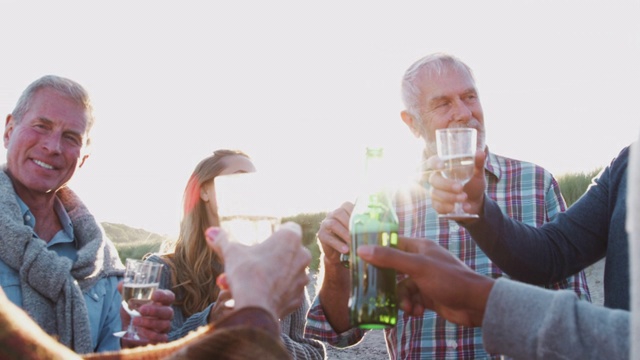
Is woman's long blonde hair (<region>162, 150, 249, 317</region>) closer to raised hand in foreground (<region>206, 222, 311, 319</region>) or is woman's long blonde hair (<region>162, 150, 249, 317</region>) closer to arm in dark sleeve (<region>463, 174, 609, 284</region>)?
arm in dark sleeve (<region>463, 174, 609, 284</region>)

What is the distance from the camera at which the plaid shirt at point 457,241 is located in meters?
3.89

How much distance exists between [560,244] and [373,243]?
1.49 metres

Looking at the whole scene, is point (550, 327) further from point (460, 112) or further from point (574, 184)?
point (574, 184)

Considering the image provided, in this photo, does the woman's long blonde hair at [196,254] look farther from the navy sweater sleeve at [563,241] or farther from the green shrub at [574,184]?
the green shrub at [574,184]

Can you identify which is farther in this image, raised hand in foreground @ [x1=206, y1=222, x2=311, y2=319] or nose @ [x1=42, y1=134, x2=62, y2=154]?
nose @ [x1=42, y1=134, x2=62, y2=154]

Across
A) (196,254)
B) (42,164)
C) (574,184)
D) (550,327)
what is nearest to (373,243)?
(550,327)

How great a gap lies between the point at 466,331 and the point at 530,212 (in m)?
0.90

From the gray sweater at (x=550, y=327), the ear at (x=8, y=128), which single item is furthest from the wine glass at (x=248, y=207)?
the ear at (x=8, y=128)

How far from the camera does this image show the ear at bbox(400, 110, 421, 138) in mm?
4773

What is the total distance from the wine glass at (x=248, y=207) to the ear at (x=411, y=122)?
2499 mm

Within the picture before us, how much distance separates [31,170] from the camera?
4367 mm

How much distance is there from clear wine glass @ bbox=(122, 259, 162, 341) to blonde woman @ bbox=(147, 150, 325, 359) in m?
0.80

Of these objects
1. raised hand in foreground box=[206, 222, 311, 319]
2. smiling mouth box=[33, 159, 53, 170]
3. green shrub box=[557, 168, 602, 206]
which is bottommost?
green shrub box=[557, 168, 602, 206]

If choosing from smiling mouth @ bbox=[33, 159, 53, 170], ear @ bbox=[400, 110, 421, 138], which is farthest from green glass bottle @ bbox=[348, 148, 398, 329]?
smiling mouth @ bbox=[33, 159, 53, 170]
